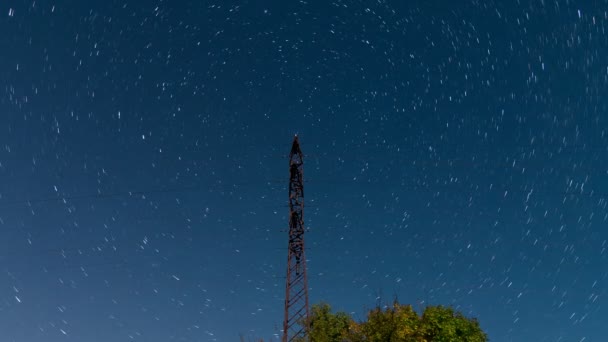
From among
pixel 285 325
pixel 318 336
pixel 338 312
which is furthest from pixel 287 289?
pixel 338 312

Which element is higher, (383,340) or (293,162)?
(293,162)

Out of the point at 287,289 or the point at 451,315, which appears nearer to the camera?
the point at 287,289

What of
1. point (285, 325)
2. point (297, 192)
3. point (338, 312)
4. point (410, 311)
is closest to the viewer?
point (285, 325)

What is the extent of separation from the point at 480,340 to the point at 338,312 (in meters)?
10.8

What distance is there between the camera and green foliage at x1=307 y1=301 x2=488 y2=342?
2398 cm

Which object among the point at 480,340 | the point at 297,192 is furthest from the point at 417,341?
the point at 480,340

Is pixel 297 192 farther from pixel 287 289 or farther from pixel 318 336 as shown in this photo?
pixel 318 336

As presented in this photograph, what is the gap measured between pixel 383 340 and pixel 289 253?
7038 millimetres

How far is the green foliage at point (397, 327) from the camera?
2398 centimetres

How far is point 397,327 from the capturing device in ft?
78.4

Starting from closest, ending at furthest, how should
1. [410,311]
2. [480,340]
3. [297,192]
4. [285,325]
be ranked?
1. [285,325]
2. [297,192]
3. [410,311]
4. [480,340]

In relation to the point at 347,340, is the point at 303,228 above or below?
above

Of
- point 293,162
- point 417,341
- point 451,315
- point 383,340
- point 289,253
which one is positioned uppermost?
point 293,162

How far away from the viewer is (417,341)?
2809 cm
